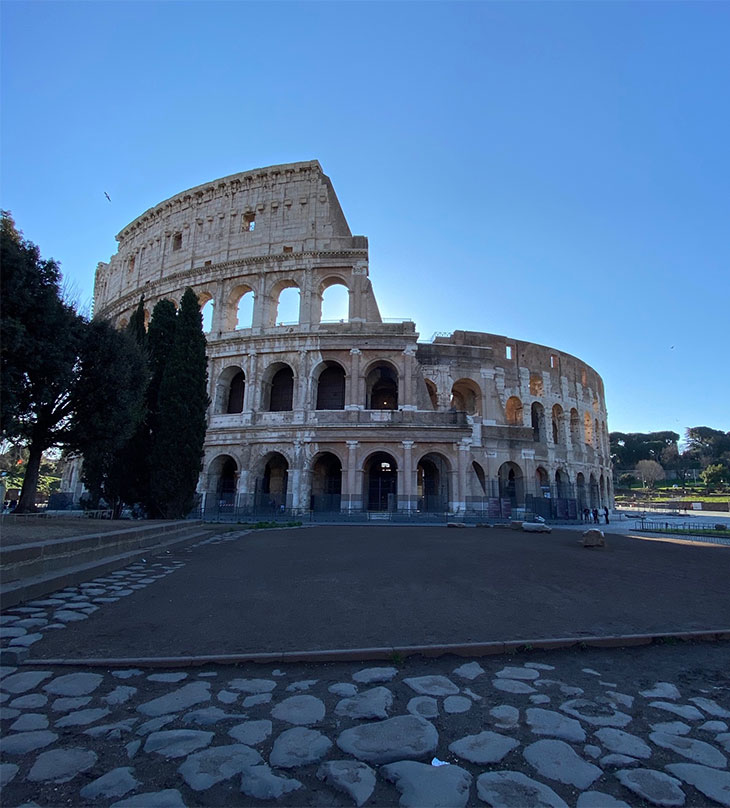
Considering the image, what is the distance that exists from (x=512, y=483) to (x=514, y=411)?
5.50 metres

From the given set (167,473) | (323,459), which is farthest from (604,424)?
(167,473)

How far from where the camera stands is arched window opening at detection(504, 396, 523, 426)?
1273 inches

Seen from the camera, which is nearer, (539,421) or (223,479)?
(223,479)

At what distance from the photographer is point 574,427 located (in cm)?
3497

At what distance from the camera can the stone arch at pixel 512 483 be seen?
28.4 meters

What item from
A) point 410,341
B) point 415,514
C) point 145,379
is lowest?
point 415,514

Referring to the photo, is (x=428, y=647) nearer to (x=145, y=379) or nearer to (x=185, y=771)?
(x=185, y=771)

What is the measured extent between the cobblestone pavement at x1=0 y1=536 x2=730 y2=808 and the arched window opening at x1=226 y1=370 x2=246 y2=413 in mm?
25507

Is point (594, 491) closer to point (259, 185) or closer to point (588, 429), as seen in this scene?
point (588, 429)

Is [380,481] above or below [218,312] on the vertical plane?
below

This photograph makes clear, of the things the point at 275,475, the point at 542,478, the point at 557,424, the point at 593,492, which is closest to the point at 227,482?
the point at 275,475

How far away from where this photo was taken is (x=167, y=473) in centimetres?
1450

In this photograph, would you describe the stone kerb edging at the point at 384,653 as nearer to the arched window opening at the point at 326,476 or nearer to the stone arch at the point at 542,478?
the arched window opening at the point at 326,476

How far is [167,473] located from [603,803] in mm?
14660
